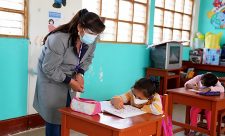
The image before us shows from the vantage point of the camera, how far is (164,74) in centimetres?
497

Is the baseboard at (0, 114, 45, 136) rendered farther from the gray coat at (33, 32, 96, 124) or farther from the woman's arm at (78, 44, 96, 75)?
the woman's arm at (78, 44, 96, 75)

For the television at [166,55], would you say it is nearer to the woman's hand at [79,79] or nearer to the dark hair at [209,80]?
the dark hair at [209,80]

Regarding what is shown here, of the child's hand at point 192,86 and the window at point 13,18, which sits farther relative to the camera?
the child's hand at point 192,86

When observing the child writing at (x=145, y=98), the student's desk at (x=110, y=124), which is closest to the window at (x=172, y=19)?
the child writing at (x=145, y=98)

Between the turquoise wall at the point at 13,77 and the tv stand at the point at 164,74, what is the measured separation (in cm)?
248

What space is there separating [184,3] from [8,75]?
4.30 m

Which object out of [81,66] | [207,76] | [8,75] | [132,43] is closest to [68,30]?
[81,66]

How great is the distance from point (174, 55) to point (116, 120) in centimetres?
367

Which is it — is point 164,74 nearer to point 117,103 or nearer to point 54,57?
point 117,103

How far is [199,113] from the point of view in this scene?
356 centimetres

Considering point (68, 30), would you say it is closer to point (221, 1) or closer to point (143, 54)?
point (143, 54)

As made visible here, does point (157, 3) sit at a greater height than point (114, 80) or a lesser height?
greater

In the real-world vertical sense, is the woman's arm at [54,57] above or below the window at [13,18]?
below

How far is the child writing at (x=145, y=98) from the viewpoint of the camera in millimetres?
1991
